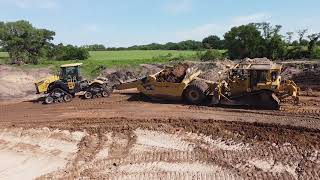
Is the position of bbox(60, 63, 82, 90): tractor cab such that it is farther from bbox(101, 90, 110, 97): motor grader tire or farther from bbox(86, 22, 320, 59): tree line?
bbox(86, 22, 320, 59): tree line

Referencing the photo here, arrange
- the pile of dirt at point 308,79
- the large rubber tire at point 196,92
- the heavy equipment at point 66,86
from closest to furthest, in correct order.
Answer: the large rubber tire at point 196,92 < the heavy equipment at point 66,86 < the pile of dirt at point 308,79

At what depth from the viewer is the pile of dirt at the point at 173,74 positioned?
22172 mm

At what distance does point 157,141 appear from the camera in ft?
54.0

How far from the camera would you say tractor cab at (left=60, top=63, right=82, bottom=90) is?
76.5 ft

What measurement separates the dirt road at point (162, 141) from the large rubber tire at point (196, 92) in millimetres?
680

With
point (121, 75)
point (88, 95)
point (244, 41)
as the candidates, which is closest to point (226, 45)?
point (244, 41)

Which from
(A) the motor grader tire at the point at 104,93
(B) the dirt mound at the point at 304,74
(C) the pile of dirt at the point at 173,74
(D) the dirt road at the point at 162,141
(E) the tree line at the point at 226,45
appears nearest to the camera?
(D) the dirt road at the point at 162,141

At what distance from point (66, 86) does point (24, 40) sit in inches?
1055

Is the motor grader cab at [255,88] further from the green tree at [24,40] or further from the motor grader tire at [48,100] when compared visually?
the green tree at [24,40]

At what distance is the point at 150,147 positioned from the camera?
15.9 meters

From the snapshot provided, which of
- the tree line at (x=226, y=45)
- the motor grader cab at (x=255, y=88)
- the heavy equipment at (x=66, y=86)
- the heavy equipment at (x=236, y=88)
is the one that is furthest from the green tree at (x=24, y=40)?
the motor grader cab at (x=255, y=88)

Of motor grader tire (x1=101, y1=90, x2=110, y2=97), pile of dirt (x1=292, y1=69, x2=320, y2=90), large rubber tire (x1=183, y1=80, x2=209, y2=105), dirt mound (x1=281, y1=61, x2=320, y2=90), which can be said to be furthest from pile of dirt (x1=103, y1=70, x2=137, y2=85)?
pile of dirt (x1=292, y1=69, x2=320, y2=90)

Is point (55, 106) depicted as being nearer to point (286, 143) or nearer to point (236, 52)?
point (286, 143)

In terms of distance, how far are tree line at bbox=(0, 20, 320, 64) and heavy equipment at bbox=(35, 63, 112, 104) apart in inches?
727
